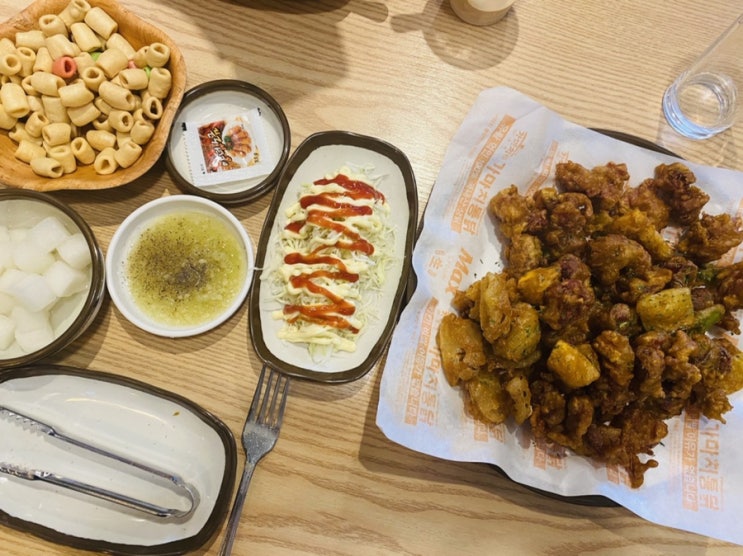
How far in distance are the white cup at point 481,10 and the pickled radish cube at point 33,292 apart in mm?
2356

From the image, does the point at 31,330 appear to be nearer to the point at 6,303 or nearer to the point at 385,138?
the point at 6,303

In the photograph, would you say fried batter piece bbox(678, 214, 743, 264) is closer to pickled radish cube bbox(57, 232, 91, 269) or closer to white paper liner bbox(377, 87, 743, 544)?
white paper liner bbox(377, 87, 743, 544)

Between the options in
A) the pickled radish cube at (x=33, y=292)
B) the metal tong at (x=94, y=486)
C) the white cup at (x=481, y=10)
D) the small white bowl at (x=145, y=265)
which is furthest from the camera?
the white cup at (x=481, y=10)

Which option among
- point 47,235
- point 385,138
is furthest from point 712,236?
point 47,235

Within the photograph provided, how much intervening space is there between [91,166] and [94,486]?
4.44ft

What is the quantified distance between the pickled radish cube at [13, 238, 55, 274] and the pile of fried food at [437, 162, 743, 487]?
66.5 inches

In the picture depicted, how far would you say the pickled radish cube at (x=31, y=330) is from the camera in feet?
6.47

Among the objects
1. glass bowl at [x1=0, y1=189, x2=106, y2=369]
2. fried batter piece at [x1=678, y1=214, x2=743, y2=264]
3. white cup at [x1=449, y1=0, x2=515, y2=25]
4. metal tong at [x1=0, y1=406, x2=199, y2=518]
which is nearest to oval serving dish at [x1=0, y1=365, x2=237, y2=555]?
metal tong at [x1=0, y1=406, x2=199, y2=518]

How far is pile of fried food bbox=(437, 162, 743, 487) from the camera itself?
188cm

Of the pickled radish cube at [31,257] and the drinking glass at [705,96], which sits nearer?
the pickled radish cube at [31,257]

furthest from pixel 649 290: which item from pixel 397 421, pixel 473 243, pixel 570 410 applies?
pixel 397 421

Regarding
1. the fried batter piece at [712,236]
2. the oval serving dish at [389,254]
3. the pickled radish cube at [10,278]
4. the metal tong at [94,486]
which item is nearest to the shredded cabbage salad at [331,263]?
the oval serving dish at [389,254]

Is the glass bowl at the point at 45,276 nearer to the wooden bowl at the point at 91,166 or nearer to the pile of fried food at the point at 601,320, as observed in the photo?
the wooden bowl at the point at 91,166

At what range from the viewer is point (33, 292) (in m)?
1.96
